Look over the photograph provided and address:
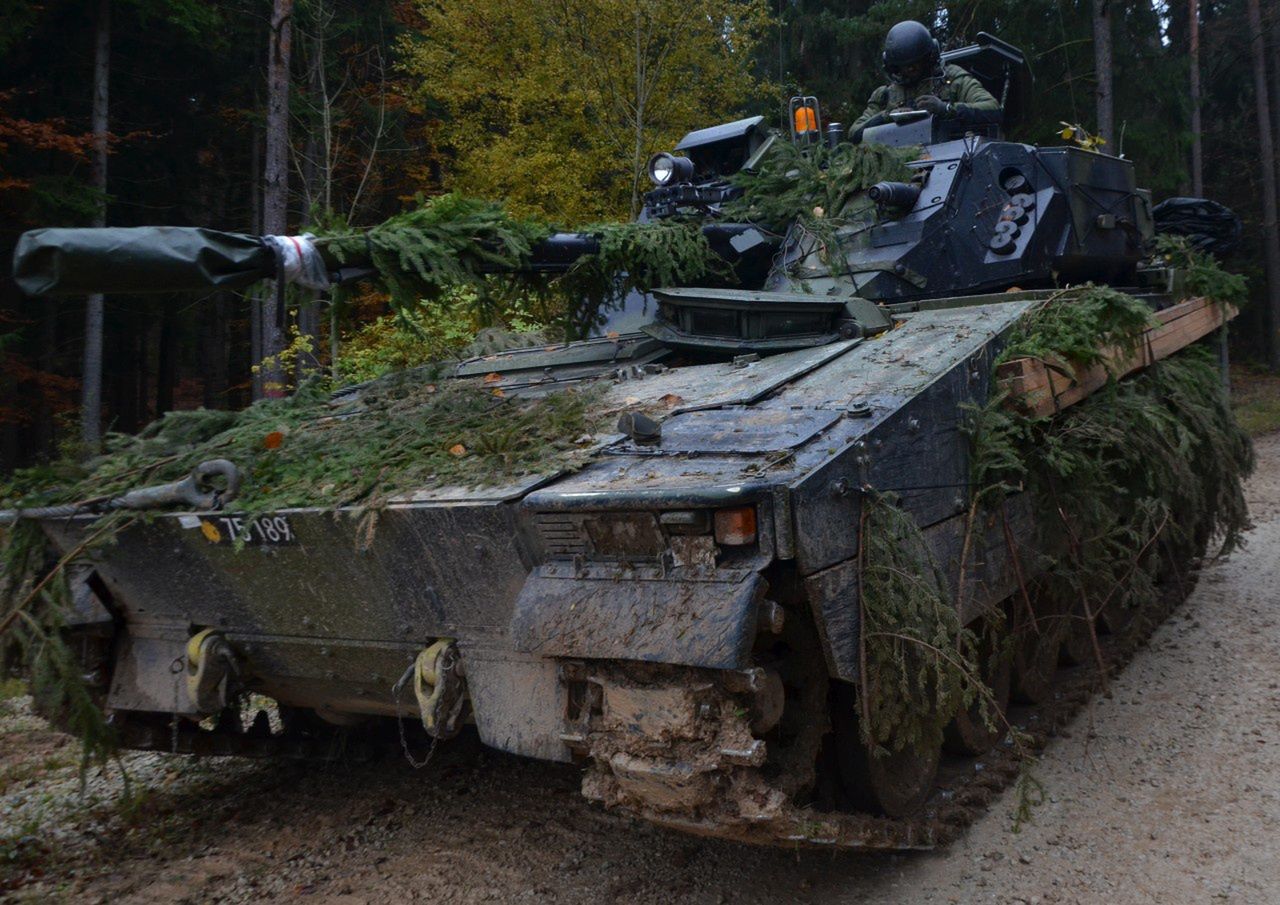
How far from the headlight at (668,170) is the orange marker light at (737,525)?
391cm

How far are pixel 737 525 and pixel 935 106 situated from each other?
4299mm

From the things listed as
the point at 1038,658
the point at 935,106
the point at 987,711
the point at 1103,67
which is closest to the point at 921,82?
the point at 935,106

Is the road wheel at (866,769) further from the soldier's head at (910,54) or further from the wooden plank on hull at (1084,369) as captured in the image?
the soldier's head at (910,54)

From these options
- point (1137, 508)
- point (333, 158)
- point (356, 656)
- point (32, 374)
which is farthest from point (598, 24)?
point (356, 656)

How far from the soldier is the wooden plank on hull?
1.56 metres

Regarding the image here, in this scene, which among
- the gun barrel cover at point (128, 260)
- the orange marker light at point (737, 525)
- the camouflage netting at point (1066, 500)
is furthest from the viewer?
the gun barrel cover at point (128, 260)

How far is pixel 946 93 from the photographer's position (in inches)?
278

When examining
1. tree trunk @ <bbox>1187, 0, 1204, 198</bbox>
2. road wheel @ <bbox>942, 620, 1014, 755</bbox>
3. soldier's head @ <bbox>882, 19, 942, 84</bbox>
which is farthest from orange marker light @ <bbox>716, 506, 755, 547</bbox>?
tree trunk @ <bbox>1187, 0, 1204, 198</bbox>

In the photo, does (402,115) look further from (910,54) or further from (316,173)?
(910,54)

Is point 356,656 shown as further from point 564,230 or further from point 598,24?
point 598,24

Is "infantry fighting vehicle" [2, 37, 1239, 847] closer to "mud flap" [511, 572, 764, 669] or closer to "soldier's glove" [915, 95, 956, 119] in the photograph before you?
"mud flap" [511, 572, 764, 669]

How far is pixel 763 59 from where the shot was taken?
2127cm

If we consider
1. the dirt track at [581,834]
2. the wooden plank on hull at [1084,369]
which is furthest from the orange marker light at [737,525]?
the wooden plank on hull at [1084,369]

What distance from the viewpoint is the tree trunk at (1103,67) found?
15266mm
